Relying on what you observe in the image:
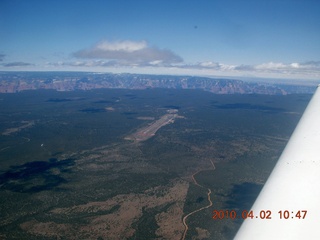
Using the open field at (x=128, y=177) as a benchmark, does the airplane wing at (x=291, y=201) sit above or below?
above

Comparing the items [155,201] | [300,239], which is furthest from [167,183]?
[300,239]

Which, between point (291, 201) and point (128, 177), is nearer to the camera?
point (291, 201)

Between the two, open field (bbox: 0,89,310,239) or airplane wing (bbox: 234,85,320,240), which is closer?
airplane wing (bbox: 234,85,320,240)

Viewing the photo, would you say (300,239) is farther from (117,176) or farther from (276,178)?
(117,176)

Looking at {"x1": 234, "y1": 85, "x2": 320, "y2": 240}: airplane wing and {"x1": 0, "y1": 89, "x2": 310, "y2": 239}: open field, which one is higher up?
{"x1": 234, "y1": 85, "x2": 320, "y2": 240}: airplane wing

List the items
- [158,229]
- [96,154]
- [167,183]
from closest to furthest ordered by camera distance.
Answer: [158,229]
[167,183]
[96,154]

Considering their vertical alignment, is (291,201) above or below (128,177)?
above

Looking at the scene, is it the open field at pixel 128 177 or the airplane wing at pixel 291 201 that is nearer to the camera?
the airplane wing at pixel 291 201

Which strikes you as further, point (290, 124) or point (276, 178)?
point (290, 124)
